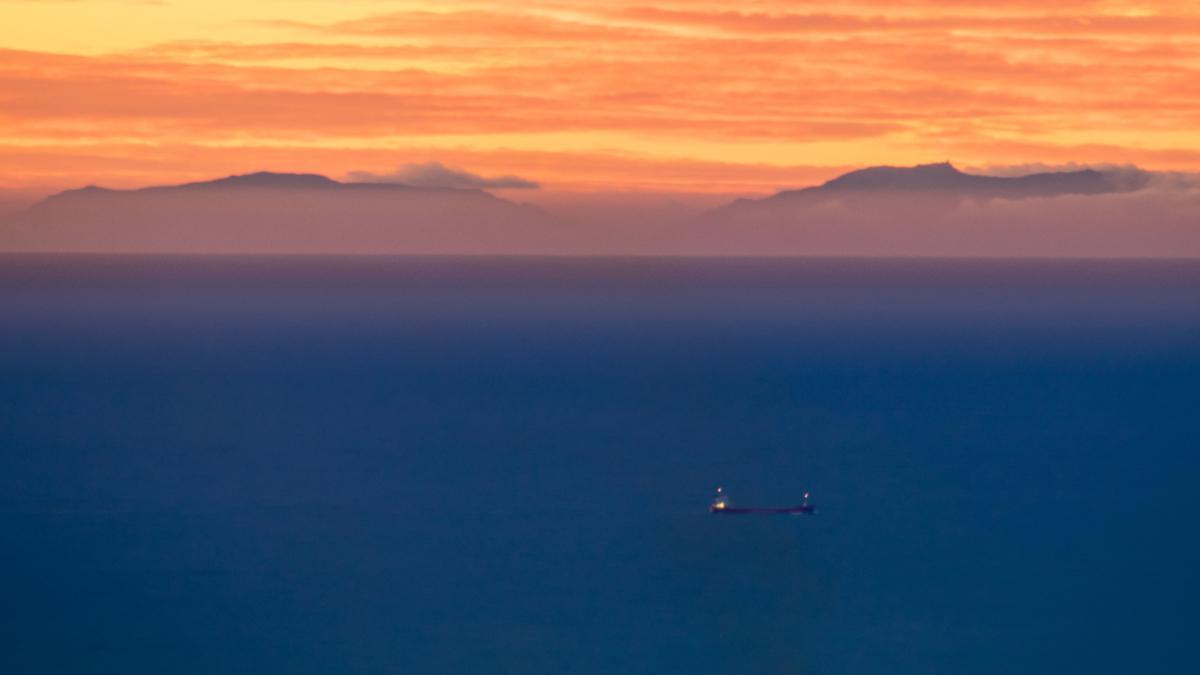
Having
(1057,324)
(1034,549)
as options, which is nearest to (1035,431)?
(1034,549)

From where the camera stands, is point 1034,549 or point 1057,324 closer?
point 1034,549

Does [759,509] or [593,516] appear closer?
[593,516]

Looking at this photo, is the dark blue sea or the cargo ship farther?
the cargo ship

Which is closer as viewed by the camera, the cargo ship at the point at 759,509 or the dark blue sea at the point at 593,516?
the dark blue sea at the point at 593,516

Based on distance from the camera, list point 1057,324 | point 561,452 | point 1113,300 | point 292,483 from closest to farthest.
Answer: point 292,483
point 561,452
point 1057,324
point 1113,300

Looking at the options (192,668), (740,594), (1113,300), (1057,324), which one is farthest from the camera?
(1113,300)

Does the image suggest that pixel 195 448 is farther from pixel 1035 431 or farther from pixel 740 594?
pixel 1035 431

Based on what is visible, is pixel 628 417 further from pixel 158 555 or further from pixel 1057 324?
pixel 1057 324
